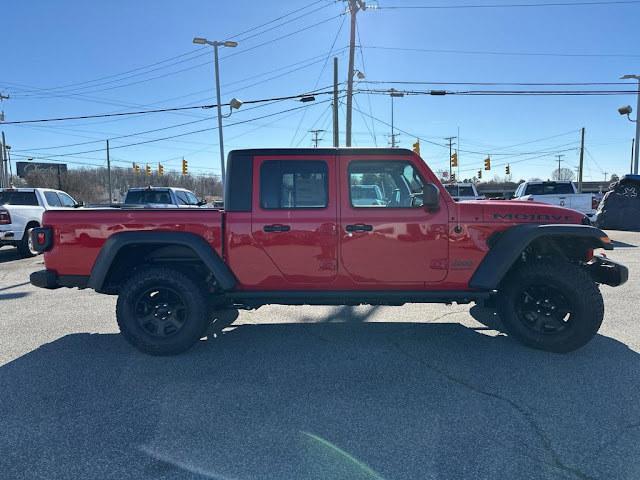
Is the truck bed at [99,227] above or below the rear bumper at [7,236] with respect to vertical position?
above

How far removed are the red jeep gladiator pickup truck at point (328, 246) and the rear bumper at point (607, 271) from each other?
0.01 m

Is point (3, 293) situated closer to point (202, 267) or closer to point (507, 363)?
point (202, 267)

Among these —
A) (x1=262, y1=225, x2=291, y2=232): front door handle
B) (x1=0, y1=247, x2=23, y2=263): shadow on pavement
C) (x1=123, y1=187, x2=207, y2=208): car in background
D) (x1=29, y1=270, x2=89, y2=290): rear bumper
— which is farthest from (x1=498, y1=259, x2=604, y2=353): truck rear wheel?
(x1=0, y1=247, x2=23, y2=263): shadow on pavement

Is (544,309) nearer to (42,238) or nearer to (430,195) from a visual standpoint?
(430,195)

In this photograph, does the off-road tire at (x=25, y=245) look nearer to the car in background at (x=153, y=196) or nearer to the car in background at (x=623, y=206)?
the car in background at (x=153, y=196)

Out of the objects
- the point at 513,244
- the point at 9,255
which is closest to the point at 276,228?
the point at 513,244

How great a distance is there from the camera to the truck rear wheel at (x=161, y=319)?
4102 millimetres

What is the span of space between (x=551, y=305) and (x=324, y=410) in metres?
2.56

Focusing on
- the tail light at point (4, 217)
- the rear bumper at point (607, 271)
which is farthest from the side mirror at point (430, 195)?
the tail light at point (4, 217)

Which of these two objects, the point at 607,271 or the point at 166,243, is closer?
the point at 166,243

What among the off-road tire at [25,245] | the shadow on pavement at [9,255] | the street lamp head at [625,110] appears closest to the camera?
the off-road tire at [25,245]

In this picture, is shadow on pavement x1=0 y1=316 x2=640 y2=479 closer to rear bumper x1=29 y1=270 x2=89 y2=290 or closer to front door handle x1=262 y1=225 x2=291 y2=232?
rear bumper x1=29 y1=270 x2=89 y2=290

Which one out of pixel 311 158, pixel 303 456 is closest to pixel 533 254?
pixel 311 158

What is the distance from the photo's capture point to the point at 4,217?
10531 millimetres
